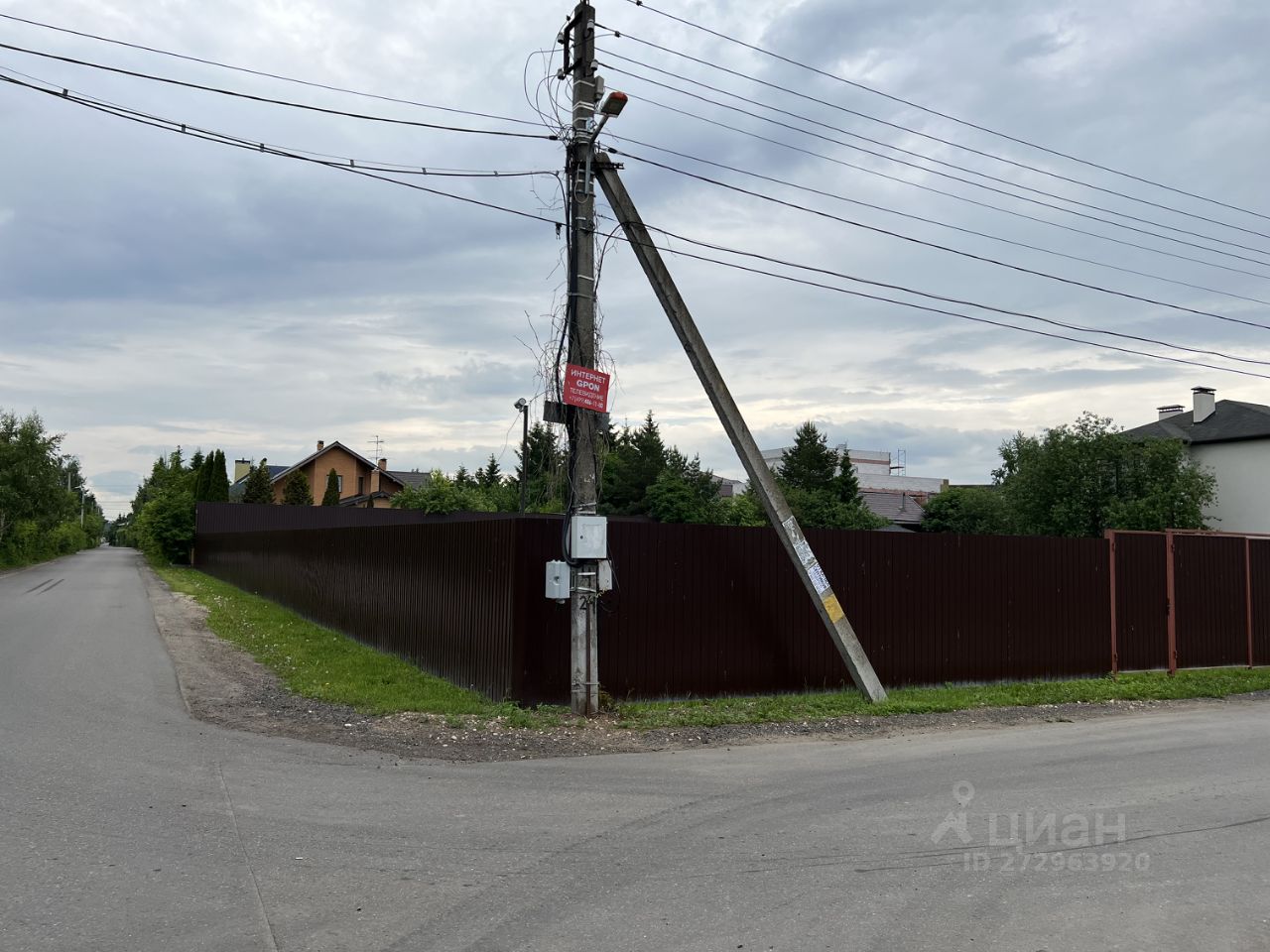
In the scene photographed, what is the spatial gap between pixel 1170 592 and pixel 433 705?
11112 mm

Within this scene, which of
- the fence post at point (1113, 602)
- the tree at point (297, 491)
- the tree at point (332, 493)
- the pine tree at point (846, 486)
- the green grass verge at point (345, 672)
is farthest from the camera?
the tree at point (332, 493)

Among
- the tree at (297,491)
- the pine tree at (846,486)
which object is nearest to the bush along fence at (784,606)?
the pine tree at (846,486)

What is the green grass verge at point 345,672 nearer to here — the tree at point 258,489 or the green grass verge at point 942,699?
the green grass verge at point 942,699

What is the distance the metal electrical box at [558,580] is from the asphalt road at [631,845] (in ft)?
6.39

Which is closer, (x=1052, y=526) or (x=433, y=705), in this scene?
(x=433, y=705)

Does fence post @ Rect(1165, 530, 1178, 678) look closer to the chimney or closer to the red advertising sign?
the red advertising sign

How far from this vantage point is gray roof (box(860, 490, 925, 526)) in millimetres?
59028

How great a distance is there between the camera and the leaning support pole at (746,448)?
10773 millimetres

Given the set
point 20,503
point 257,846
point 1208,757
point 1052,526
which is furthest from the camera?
point 20,503

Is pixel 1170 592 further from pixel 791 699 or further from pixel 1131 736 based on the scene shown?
pixel 791 699

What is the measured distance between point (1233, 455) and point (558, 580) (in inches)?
1106

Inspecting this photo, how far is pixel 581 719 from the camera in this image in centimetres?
978

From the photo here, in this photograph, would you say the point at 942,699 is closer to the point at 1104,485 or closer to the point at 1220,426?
the point at 1104,485

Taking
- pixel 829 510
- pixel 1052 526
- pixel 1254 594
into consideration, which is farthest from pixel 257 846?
pixel 829 510
